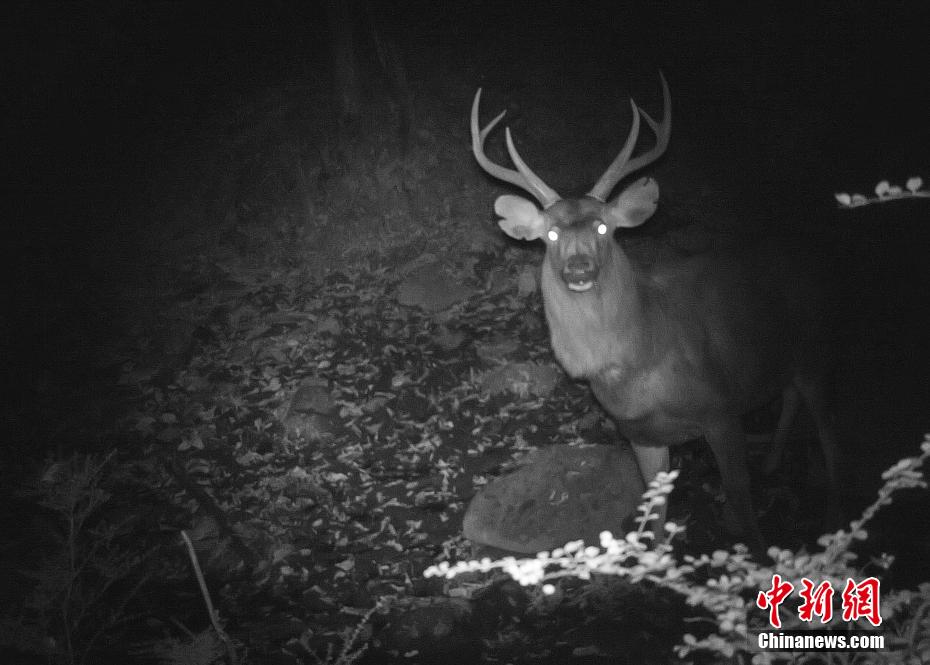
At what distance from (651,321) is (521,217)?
0.88 m

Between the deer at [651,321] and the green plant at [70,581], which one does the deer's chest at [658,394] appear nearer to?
the deer at [651,321]

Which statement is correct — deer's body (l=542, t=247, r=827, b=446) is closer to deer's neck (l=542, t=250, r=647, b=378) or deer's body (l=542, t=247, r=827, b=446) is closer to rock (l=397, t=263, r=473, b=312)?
deer's neck (l=542, t=250, r=647, b=378)

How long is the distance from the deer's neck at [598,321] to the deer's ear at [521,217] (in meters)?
0.26

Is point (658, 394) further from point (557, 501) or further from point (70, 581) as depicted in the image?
point (70, 581)

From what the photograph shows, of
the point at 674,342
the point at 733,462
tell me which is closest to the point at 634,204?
the point at 674,342

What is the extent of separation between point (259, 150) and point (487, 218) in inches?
124

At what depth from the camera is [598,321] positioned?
3.99 meters

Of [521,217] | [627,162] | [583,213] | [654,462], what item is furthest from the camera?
[654,462]

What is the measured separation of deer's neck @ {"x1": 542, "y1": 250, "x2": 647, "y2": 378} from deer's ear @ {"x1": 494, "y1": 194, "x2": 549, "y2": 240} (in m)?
0.26

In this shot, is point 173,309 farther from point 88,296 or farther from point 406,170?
point 406,170

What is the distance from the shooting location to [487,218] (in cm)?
842

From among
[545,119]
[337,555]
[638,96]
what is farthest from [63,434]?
[638,96]

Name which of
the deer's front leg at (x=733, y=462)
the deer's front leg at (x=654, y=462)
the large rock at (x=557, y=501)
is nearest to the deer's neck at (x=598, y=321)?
the deer's front leg at (x=733, y=462)

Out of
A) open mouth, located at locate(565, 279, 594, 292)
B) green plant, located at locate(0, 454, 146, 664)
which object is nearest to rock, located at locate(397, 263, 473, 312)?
green plant, located at locate(0, 454, 146, 664)
